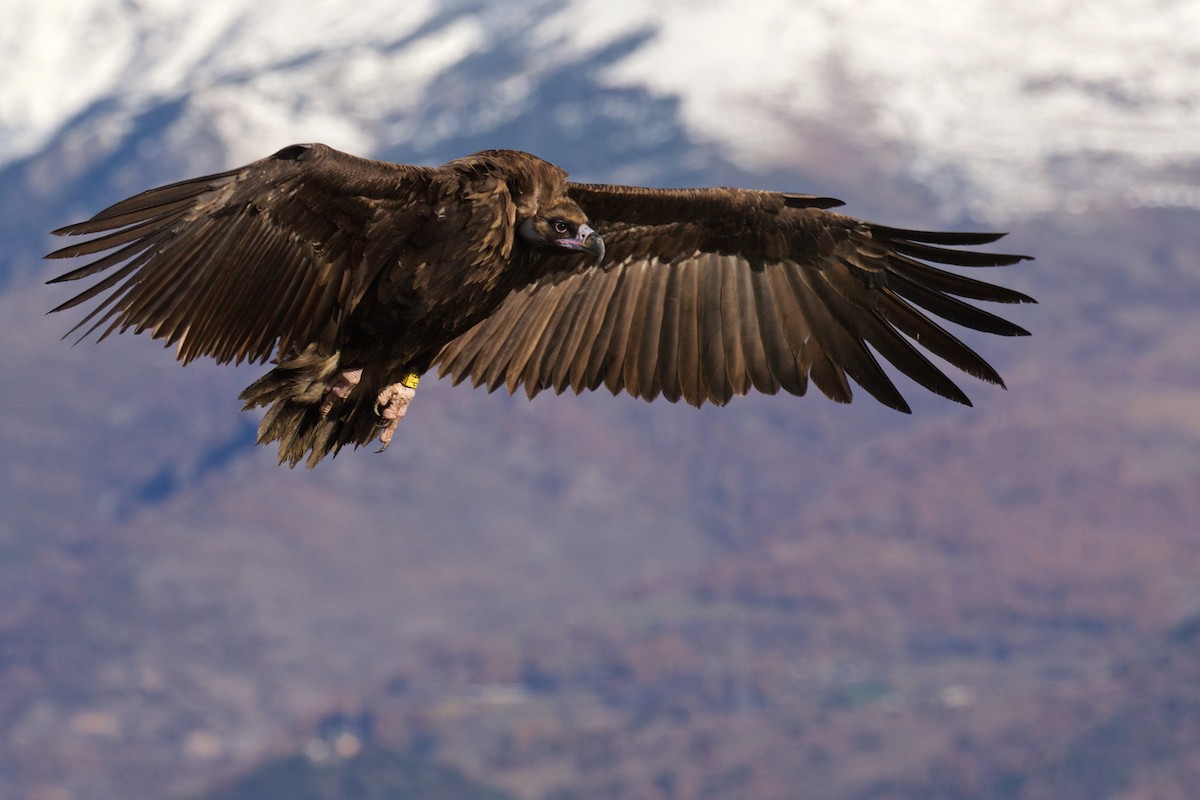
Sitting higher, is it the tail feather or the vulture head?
the vulture head

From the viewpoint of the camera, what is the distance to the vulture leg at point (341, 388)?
15914mm

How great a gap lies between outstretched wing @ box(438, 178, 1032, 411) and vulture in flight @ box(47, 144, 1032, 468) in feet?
0.06

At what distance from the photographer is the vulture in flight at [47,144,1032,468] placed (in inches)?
583

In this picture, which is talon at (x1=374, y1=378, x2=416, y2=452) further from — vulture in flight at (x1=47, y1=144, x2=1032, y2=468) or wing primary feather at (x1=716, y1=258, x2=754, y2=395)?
wing primary feather at (x1=716, y1=258, x2=754, y2=395)

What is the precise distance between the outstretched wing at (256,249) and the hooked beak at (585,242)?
1256 mm

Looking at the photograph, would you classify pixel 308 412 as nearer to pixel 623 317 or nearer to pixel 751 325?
pixel 623 317

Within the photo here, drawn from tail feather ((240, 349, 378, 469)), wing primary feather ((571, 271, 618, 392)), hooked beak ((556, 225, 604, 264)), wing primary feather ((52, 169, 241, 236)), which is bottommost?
tail feather ((240, 349, 378, 469))

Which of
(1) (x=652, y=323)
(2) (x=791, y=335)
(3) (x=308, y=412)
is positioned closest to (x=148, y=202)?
(3) (x=308, y=412)

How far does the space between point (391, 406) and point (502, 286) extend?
1237mm

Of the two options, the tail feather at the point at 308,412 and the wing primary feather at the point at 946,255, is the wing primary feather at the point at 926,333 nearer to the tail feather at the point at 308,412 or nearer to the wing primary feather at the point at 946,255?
the wing primary feather at the point at 946,255

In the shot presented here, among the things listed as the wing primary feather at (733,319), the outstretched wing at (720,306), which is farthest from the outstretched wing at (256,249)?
the wing primary feather at (733,319)

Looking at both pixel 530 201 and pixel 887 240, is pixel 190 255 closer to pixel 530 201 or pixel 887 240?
pixel 530 201

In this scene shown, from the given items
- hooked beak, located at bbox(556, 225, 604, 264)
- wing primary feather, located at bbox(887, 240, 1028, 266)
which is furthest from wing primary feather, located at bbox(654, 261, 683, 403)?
hooked beak, located at bbox(556, 225, 604, 264)

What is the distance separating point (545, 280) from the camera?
1853 cm
